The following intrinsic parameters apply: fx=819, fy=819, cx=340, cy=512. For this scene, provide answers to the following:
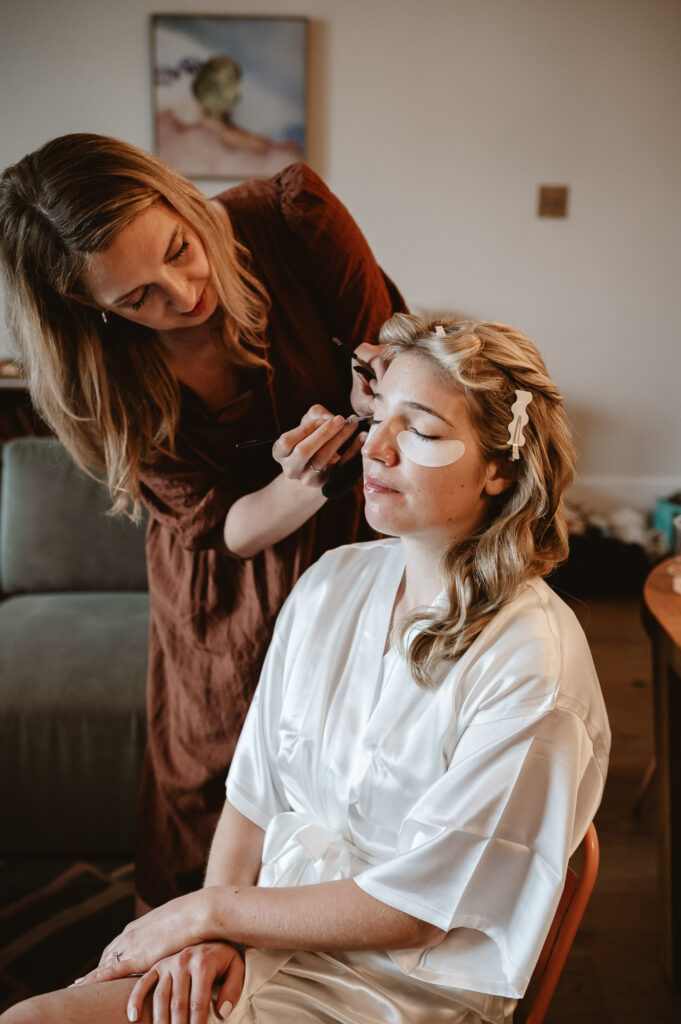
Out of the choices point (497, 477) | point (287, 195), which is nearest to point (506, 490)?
point (497, 477)

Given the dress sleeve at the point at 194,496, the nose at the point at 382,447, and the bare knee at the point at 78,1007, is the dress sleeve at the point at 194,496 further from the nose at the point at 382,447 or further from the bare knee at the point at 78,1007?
the bare knee at the point at 78,1007

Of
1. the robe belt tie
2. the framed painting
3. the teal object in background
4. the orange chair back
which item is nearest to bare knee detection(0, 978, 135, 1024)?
the robe belt tie

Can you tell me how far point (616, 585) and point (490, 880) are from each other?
2.91 metres

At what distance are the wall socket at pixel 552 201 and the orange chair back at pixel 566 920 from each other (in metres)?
3.46

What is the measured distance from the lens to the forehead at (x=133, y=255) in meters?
1.03

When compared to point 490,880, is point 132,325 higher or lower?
higher

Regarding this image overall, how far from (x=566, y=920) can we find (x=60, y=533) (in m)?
1.89

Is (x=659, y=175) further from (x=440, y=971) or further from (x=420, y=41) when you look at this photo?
(x=440, y=971)

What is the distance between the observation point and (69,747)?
194cm

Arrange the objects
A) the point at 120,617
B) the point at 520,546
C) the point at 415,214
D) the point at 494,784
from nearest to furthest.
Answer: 1. the point at 494,784
2. the point at 520,546
3. the point at 120,617
4. the point at 415,214

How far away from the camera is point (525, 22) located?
12.0ft

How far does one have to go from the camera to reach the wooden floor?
5.29ft

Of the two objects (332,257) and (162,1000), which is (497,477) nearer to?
(332,257)

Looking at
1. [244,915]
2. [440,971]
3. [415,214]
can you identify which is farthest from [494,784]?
[415,214]
